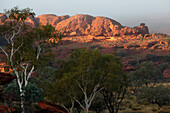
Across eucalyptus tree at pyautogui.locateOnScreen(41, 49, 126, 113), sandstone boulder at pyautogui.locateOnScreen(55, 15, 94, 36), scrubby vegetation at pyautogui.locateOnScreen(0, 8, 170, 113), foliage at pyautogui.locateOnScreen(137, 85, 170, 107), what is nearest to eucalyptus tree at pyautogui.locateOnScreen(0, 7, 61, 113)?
scrubby vegetation at pyautogui.locateOnScreen(0, 8, 170, 113)

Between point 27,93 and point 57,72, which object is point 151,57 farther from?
point 27,93

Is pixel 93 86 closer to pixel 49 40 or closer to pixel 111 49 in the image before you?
pixel 49 40

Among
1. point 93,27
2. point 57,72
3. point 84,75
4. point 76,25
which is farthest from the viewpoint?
point 76,25

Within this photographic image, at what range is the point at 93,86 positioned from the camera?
18.8m

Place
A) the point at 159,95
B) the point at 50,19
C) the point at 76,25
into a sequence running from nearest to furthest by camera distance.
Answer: the point at 159,95, the point at 76,25, the point at 50,19

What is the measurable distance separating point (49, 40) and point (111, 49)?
92.1 metres

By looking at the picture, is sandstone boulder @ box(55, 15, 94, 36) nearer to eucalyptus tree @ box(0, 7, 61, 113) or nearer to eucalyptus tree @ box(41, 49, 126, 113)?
eucalyptus tree @ box(0, 7, 61, 113)

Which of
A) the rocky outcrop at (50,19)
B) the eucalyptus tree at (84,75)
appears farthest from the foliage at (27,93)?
the rocky outcrop at (50,19)

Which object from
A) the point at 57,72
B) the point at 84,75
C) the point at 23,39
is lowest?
the point at 57,72

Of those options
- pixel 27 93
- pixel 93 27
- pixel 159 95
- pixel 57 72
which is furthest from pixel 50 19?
pixel 57 72

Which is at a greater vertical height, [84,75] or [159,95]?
[84,75]

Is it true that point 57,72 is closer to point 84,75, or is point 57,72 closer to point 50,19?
point 84,75

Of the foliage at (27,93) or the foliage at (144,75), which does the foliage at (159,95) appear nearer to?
the foliage at (144,75)

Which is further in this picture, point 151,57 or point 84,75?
point 151,57
